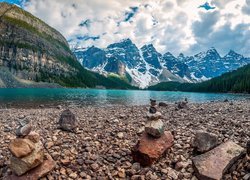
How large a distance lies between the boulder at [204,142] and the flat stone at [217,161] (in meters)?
0.40

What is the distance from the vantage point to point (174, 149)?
538 inches

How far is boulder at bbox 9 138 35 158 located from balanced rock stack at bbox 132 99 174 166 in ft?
16.7

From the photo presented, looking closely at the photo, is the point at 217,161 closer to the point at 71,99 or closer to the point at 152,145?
the point at 152,145

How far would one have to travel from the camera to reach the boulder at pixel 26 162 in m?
10.8

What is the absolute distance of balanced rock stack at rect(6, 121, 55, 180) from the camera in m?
10.8

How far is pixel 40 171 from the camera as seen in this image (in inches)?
442

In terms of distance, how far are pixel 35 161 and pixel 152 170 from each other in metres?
5.35

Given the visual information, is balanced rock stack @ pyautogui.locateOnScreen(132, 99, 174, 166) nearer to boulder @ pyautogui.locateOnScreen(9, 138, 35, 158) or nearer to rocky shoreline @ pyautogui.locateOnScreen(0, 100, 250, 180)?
rocky shoreline @ pyautogui.locateOnScreen(0, 100, 250, 180)

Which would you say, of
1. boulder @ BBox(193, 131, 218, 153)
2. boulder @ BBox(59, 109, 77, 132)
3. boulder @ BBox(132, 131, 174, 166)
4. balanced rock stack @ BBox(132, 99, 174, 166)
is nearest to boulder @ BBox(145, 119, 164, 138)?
balanced rock stack @ BBox(132, 99, 174, 166)

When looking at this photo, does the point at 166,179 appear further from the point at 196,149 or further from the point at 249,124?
the point at 249,124

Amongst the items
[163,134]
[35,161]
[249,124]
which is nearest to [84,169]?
[35,161]

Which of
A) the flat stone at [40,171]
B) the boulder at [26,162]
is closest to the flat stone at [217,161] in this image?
the flat stone at [40,171]

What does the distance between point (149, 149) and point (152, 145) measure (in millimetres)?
276

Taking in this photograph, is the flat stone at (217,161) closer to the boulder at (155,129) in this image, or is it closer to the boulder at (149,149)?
the boulder at (149,149)
